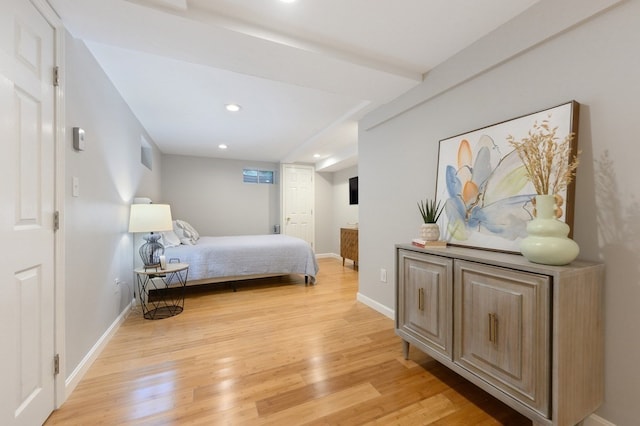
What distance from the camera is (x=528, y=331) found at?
1.20m

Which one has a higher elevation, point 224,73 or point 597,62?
point 224,73

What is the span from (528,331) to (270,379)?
148cm

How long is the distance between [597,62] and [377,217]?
1.93m

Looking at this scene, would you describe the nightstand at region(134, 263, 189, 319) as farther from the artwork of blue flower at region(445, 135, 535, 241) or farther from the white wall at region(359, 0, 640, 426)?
the white wall at region(359, 0, 640, 426)

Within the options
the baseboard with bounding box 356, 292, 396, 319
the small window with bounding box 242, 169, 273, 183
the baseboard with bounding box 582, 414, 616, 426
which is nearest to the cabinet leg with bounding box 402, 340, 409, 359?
the baseboard with bounding box 356, 292, 396, 319

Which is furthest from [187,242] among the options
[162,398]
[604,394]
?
[604,394]

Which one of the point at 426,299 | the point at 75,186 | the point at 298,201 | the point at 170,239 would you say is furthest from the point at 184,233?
the point at 426,299

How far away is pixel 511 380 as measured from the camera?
1271 millimetres

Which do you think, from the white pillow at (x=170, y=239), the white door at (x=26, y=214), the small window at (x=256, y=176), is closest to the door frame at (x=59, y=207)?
the white door at (x=26, y=214)

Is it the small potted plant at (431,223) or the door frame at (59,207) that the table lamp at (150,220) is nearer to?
the door frame at (59,207)

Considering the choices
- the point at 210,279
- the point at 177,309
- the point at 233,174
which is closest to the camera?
the point at 177,309

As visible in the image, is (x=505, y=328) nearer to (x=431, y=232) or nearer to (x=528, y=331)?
(x=528, y=331)

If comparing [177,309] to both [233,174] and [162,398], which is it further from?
[233,174]

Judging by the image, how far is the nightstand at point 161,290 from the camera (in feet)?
9.11
